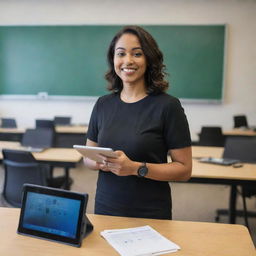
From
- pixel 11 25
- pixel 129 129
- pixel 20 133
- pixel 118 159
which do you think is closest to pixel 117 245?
pixel 118 159

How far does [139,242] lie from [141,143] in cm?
45

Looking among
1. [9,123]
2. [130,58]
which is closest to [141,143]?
[130,58]

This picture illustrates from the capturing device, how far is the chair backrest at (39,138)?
370cm

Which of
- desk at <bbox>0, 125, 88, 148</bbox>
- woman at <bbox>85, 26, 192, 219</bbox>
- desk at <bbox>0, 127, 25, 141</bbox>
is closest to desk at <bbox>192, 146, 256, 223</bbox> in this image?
woman at <bbox>85, 26, 192, 219</bbox>

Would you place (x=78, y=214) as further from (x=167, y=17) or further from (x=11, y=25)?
(x=11, y=25)

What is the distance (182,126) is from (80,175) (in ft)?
13.5

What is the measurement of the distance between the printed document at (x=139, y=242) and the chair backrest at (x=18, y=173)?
1.48 m

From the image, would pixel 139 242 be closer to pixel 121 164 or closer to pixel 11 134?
pixel 121 164

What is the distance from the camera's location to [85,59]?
664cm

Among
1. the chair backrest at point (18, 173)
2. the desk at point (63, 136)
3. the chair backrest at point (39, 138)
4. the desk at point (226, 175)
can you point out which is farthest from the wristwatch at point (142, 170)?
the desk at point (63, 136)

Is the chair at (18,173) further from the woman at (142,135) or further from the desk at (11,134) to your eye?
the desk at (11,134)

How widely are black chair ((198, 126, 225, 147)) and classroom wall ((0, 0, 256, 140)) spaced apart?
150cm

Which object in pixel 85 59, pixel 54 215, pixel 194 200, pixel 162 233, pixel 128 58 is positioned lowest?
pixel 194 200

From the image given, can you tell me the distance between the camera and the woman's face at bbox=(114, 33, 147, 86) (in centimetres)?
150
